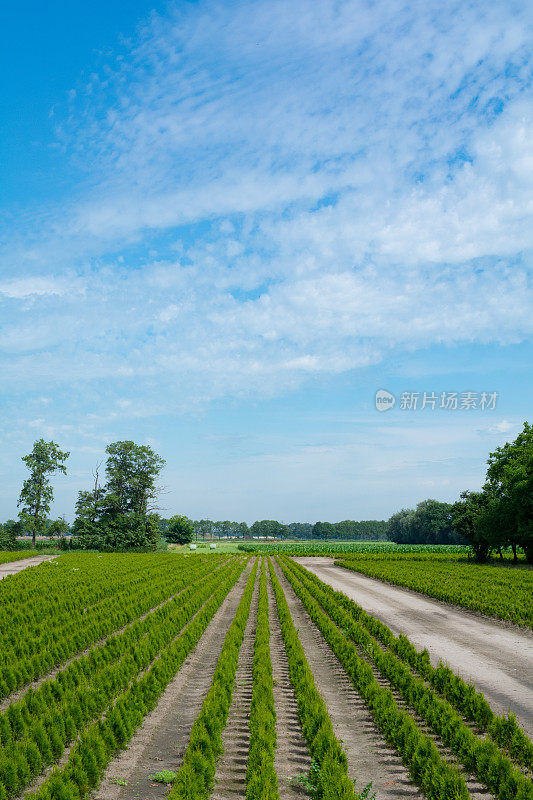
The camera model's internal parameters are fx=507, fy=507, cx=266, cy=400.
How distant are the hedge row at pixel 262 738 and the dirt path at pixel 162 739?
134cm

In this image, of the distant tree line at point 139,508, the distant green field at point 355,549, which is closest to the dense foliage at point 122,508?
the distant tree line at point 139,508

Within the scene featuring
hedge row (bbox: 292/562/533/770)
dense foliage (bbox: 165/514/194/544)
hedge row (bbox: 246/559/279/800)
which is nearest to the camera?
hedge row (bbox: 246/559/279/800)

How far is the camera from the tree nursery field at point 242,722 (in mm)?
7480

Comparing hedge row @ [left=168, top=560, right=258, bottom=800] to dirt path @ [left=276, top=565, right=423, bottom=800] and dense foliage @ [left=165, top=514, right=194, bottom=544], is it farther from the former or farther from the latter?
dense foliage @ [left=165, top=514, right=194, bottom=544]

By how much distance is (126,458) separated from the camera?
9181 cm

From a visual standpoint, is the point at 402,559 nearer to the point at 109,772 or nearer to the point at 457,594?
the point at 457,594

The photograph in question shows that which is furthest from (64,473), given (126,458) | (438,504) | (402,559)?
(438,504)

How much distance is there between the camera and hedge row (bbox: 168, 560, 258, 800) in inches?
276

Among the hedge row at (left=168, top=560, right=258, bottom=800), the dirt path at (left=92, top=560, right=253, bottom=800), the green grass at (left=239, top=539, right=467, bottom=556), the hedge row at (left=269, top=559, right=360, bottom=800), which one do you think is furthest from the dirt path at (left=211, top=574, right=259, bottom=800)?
the green grass at (left=239, top=539, right=467, bottom=556)

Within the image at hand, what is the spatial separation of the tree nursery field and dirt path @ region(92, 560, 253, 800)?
3 cm

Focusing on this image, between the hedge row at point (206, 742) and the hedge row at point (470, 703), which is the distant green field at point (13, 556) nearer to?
the hedge row at point (470, 703)

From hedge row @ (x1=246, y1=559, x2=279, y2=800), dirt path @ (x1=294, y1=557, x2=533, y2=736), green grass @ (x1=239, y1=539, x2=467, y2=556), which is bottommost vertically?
green grass @ (x1=239, y1=539, x2=467, y2=556)

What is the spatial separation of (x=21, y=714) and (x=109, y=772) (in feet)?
7.95

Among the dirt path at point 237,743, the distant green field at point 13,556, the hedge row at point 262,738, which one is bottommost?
the distant green field at point 13,556
